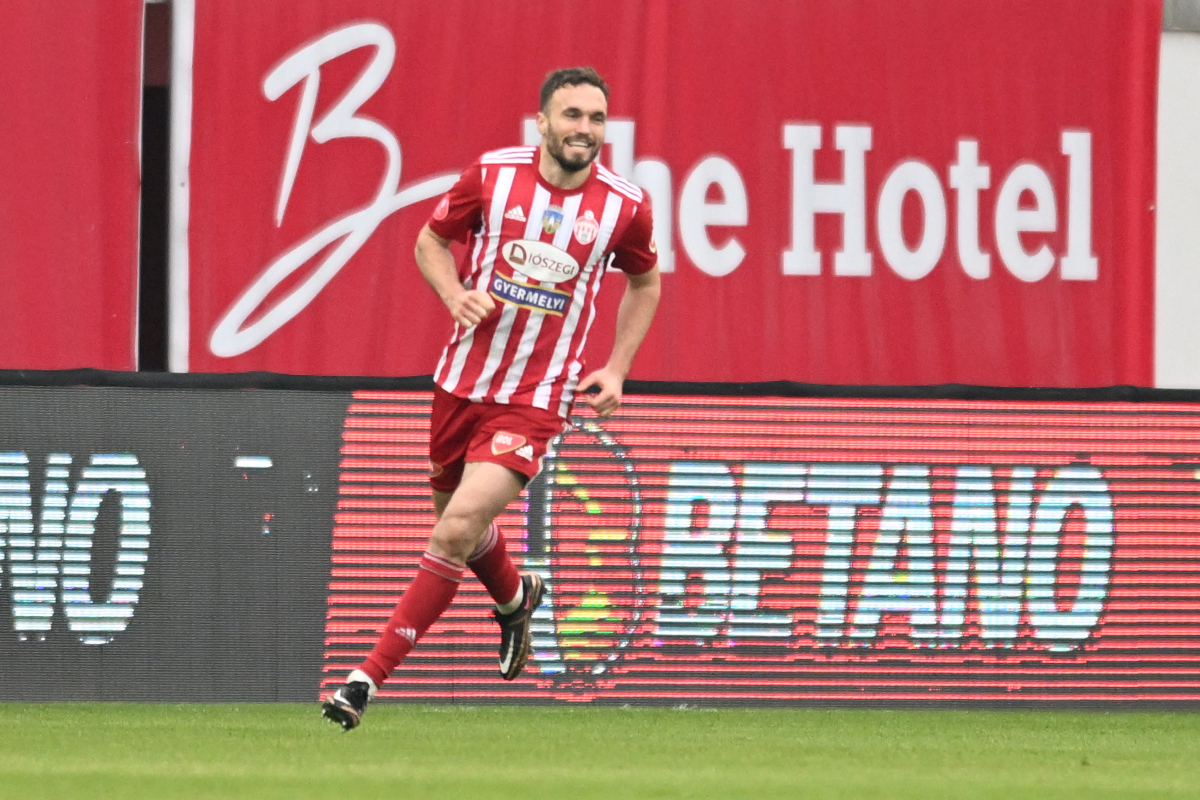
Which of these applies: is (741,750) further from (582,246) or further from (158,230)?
(158,230)

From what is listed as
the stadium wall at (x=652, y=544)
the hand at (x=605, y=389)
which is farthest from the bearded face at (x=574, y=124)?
the stadium wall at (x=652, y=544)

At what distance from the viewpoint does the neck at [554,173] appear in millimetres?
5297

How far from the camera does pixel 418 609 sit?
5172 millimetres

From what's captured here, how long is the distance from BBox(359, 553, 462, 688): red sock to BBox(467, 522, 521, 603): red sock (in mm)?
284

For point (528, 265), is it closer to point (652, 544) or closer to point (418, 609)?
point (418, 609)

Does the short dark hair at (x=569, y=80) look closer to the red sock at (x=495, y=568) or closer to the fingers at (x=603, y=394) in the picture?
the fingers at (x=603, y=394)

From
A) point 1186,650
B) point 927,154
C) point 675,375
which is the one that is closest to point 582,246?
point 1186,650

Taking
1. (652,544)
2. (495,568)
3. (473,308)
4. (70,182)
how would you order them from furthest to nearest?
1. (70,182)
2. (652,544)
3. (495,568)
4. (473,308)

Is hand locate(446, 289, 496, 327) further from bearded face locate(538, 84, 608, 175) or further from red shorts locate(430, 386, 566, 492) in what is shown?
bearded face locate(538, 84, 608, 175)

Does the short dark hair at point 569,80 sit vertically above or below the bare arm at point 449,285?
above

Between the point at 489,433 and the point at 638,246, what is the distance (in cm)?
71

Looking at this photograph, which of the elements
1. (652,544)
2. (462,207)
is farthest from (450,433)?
(652,544)

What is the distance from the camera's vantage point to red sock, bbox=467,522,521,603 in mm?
5570

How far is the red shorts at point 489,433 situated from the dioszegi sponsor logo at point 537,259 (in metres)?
0.38
